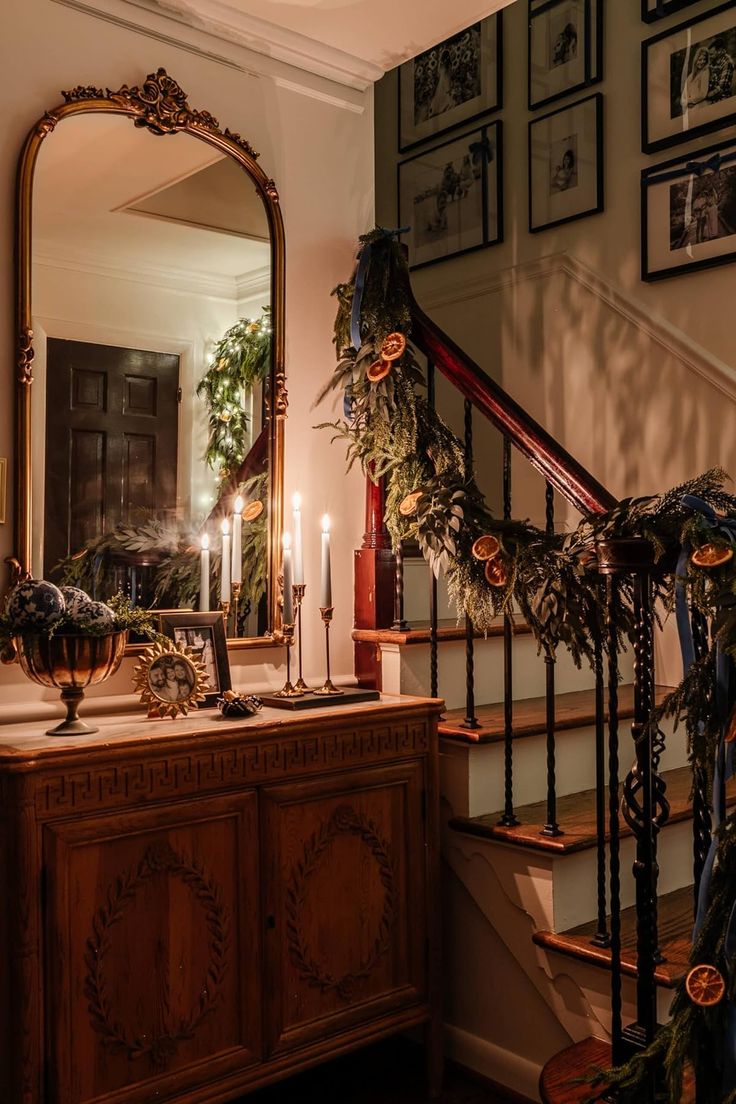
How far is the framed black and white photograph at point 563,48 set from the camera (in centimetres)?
352

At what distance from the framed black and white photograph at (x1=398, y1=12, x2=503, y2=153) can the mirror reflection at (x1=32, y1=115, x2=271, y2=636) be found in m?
1.78

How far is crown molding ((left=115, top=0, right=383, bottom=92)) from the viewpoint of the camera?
246 cm

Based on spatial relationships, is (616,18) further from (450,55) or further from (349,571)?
(349,571)

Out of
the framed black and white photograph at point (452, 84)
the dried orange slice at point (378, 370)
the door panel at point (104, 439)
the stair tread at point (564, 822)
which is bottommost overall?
the stair tread at point (564, 822)

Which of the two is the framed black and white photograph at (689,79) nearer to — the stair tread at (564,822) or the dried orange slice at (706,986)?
the stair tread at (564,822)

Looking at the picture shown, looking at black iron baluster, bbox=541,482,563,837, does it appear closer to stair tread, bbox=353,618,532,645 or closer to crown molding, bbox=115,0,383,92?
stair tread, bbox=353,618,532,645

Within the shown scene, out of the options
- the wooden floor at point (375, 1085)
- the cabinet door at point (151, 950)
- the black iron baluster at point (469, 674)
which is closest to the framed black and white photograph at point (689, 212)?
the black iron baluster at point (469, 674)

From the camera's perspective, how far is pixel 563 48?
A: 11.9 ft

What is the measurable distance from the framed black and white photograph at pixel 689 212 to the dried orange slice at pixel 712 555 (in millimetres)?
1872

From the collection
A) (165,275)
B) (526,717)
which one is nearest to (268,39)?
(165,275)

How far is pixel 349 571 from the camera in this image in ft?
9.47

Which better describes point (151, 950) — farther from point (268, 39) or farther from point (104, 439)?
point (268, 39)

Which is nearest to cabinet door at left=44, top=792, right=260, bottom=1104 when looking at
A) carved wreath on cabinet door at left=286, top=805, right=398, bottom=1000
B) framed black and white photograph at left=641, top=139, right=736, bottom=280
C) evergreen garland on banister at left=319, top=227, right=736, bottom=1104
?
carved wreath on cabinet door at left=286, top=805, right=398, bottom=1000

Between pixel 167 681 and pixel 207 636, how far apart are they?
227 millimetres
